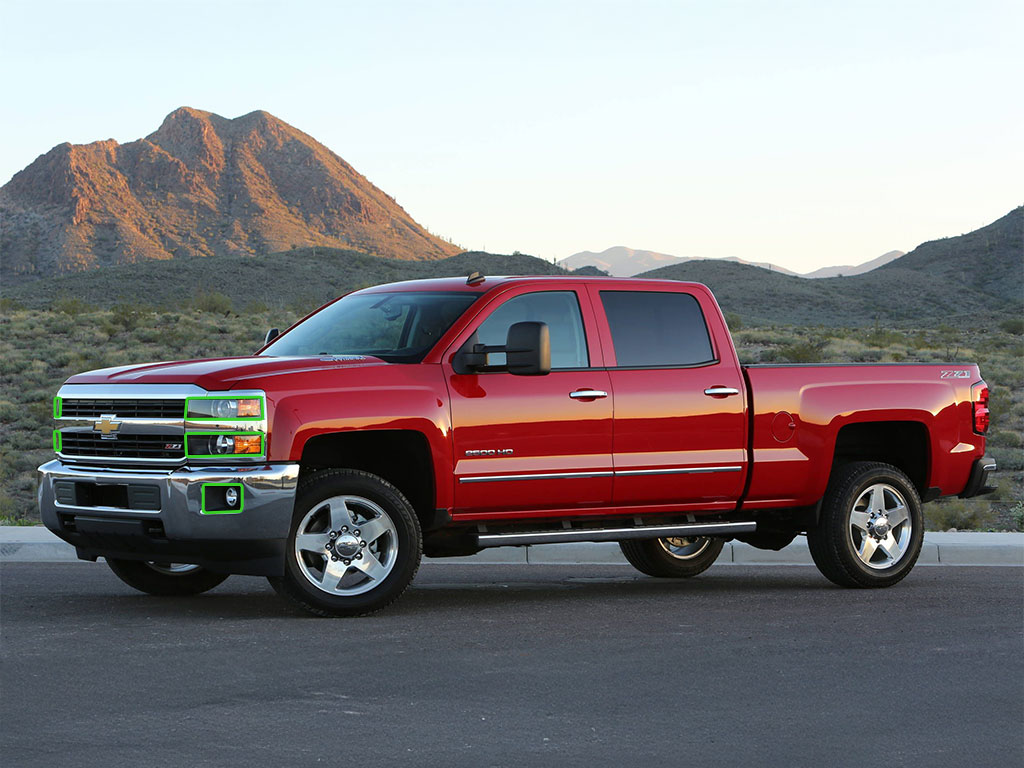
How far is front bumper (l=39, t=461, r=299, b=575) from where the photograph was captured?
29.8ft

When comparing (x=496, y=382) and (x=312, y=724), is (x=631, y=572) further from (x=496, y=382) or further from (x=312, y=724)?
(x=312, y=724)

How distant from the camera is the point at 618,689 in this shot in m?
7.54

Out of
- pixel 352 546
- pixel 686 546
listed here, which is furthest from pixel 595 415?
pixel 686 546

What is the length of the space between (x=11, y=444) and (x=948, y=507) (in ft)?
53.3

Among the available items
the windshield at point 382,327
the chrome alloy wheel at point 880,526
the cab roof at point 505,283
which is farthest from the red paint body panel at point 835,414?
the windshield at point 382,327

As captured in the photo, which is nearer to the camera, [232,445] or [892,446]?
[232,445]

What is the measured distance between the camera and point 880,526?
11539 mm

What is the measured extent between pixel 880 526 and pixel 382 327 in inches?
159

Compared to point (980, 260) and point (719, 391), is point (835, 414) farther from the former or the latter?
point (980, 260)

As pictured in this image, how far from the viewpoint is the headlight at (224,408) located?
916 cm

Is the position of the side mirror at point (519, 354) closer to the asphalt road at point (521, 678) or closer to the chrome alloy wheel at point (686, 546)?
the asphalt road at point (521, 678)

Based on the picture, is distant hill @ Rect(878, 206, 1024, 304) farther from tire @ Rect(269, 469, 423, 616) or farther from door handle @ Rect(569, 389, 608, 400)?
tire @ Rect(269, 469, 423, 616)

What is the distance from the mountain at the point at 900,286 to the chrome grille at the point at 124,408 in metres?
72.7

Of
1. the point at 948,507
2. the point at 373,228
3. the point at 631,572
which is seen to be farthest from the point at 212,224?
the point at 631,572
